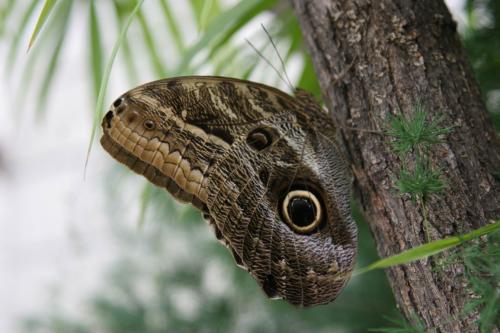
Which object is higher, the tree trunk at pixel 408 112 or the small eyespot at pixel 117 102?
the tree trunk at pixel 408 112

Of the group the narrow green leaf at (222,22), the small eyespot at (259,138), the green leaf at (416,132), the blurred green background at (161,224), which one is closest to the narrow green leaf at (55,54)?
the blurred green background at (161,224)

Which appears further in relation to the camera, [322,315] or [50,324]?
[50,324]

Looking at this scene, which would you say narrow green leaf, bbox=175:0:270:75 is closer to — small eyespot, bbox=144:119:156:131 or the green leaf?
small eyespot, bbox=144:119:156:131

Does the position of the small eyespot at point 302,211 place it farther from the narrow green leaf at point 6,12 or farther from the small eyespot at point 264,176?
the narrow green leaf at point 6,12

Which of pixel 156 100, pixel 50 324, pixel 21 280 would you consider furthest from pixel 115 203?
pixel 21 280

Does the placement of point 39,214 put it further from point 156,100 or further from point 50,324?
point 156,100
